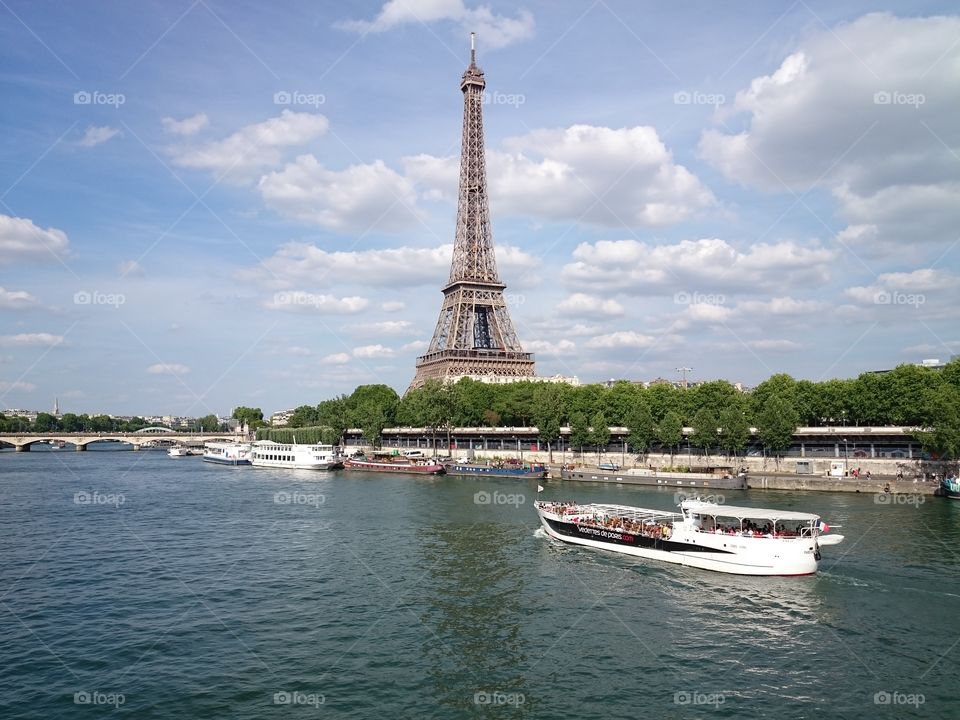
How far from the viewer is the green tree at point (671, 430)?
91938 mm

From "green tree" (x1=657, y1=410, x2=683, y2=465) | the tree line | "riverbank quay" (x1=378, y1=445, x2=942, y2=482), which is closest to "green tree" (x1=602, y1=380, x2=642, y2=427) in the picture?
the tree line

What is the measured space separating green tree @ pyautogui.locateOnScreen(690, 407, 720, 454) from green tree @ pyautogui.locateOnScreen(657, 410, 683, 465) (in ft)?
5.87

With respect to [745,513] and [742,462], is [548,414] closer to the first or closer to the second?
[742,462]

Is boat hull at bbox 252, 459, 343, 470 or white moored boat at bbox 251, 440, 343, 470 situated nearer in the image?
boat hull at bbox 252, 459, 343, 470

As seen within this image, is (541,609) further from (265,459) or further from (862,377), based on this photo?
(265,459)

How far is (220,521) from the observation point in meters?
54.5

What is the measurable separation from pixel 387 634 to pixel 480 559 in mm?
13004

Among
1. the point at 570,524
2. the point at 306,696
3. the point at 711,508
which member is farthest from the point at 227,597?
the point at 711,508

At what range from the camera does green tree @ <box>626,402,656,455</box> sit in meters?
95.4

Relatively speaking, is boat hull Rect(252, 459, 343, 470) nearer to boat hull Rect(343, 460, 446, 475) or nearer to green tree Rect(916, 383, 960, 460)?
boat hull Rect(343, 460, 446, 475)

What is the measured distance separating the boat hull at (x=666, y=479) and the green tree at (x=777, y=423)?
880 cm

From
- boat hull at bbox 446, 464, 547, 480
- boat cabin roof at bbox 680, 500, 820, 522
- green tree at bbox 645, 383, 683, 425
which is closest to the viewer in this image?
boat cabin roof at bbox 680, 500, 820, 522

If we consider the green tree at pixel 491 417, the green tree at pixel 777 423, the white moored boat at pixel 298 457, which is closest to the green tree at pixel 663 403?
the green tree at pixel 777 423

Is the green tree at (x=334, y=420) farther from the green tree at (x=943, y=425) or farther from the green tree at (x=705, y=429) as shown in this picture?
the green tree at (x=943, y=425)
